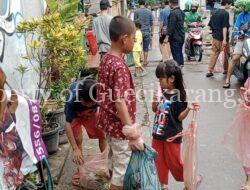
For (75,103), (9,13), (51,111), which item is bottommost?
(51,111)

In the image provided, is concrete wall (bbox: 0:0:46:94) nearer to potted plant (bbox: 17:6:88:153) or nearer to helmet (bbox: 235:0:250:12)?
potted plant (bbox: 17:6:88:153)

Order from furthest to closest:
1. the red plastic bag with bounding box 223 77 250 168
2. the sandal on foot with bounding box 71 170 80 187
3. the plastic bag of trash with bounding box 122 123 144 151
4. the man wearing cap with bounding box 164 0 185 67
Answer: the man wearing cap with bounding box 164 0 185 67 → the sandal on foot with bounding box 71 170 80 187 → the red plastic bag with bounding box 223 77 250 168 → the plastic bag of trash with bounding box 122 123 144 151

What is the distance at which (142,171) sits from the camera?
10.8ft

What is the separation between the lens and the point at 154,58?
13078 millimetres

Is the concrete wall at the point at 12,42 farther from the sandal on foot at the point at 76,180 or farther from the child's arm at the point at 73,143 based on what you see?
the sandal on foot at the point at 76,180

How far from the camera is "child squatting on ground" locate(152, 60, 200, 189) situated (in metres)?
3.80

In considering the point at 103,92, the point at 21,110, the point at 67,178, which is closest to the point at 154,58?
the point at 67,178

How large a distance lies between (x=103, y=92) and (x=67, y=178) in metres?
1.65

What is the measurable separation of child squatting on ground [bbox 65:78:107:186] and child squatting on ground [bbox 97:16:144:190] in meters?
0.42

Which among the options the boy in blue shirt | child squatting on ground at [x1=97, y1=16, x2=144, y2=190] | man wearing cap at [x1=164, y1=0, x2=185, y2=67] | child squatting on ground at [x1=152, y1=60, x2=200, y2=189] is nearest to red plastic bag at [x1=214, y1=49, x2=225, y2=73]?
the boy in blue shirt

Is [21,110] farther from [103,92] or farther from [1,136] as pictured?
[103,92]

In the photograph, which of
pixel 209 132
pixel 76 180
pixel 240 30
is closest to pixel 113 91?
pixel 76 180

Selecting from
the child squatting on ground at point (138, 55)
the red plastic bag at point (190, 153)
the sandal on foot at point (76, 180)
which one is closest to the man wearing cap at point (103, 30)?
the child squatting on ground at point (138, 55)

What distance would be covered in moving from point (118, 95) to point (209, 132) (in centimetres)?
324
